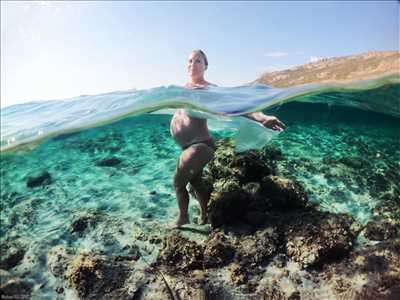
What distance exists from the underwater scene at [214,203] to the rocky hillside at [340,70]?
410 millimetres

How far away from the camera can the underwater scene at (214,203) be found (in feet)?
19.6

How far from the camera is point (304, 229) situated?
249 inches

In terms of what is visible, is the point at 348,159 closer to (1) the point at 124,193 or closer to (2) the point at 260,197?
(2) the point at 260,197

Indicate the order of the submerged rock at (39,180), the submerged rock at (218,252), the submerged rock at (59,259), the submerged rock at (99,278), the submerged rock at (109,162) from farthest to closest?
the submerged rock at (109,162)
the submerged rock at (39,180)
the submerged rock at (59,259)
the submerged rock at (218,252)
the submerged rock at (99,278)

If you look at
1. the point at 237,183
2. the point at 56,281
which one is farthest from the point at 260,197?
the point at 56,281

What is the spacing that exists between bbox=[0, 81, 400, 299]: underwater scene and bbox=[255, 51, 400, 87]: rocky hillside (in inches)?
16.1

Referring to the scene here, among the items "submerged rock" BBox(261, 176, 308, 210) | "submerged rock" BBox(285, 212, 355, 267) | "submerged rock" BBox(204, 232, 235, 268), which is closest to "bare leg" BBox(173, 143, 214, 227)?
"submerged rock" BBox(204, 232, 235, 268)

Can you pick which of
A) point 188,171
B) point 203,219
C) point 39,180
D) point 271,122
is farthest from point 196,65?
point 39,180

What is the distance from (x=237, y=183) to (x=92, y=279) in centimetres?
278

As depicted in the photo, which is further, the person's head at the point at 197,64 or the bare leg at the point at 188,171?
the person's head at the point at 197,64

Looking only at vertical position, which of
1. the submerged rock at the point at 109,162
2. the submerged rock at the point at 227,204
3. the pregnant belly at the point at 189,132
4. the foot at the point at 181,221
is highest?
the pregnant belly at the point at 189,132

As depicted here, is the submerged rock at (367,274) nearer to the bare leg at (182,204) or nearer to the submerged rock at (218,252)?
the submerged rock at (218,252)

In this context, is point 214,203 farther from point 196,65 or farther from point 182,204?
point 196,65

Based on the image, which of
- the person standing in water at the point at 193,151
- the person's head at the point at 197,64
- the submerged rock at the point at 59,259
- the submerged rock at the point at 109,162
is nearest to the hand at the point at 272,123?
the person standing in water at the point at 193,151
